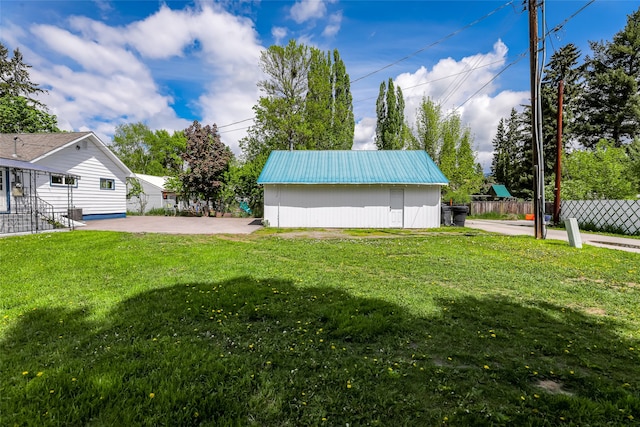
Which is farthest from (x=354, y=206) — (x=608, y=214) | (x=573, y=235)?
(x=608, y=214)

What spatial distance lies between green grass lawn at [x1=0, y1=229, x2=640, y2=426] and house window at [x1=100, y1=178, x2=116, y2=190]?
15.4 meters

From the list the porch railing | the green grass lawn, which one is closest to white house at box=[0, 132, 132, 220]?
the porch railing

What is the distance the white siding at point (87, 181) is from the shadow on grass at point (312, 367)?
634 inches

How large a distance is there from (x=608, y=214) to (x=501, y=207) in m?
11.4

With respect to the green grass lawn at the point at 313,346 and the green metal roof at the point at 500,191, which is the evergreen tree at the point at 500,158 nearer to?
the green metal roof at the point at 500,191

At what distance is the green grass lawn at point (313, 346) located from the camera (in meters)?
2.05

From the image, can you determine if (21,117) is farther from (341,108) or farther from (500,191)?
(500,191)

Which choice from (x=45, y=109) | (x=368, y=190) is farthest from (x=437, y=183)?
(x=45, y=109)

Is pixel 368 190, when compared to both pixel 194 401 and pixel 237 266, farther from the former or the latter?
pixel 194 401

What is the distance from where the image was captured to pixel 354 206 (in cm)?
1639

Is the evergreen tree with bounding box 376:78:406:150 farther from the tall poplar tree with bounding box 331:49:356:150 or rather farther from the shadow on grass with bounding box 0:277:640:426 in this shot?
the shadow on grass with bounding box 0:277:640:426

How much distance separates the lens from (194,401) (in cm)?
209

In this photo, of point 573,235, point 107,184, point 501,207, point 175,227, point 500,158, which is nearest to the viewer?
point 573,235

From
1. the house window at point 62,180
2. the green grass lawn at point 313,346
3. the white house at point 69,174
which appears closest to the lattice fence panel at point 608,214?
the green grass lawn at point 313,346
